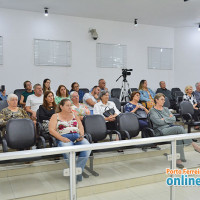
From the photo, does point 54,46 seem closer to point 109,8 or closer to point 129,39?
point 109,8

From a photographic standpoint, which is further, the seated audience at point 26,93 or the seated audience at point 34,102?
the seated audience at point 26,93

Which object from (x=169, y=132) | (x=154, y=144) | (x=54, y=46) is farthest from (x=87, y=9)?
(x=154, y=144)

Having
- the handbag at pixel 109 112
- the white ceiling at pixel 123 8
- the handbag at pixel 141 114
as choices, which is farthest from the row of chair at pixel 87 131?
the white ceiling at pixel 123 8

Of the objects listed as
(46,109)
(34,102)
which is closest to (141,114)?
(46,109)

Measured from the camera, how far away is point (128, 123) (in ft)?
13.2

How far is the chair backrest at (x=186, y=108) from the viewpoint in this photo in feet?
17.8

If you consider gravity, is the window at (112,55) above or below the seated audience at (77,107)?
above

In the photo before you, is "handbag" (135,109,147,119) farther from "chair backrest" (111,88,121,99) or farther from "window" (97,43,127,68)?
"window" (97,43,127,68)

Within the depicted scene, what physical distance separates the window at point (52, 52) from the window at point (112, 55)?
968 millimetres

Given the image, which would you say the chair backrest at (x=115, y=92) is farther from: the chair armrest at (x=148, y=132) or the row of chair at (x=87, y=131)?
the chair armrest at (x=148, y=132)

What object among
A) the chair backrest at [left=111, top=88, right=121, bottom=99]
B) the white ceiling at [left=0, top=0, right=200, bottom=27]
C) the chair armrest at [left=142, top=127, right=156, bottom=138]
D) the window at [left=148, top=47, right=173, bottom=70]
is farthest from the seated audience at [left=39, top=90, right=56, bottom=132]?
the window at [left=148, top=47, right=173, bottom=70]

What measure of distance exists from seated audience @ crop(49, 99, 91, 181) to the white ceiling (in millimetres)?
3574

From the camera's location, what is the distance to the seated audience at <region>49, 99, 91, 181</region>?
3.26 meters

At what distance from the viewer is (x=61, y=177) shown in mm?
1922
